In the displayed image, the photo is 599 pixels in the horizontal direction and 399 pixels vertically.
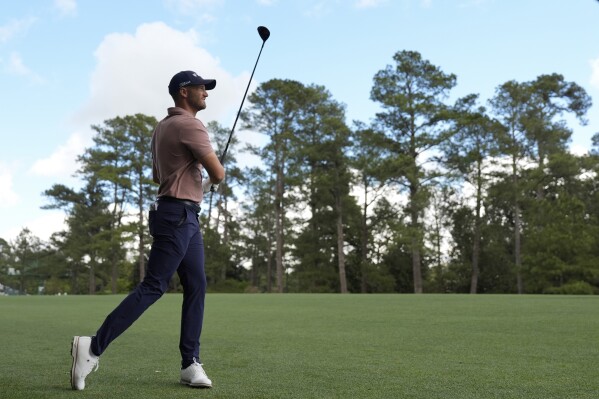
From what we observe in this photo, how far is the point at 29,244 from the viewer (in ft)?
223

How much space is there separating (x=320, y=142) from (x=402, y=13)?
2866 centimetres

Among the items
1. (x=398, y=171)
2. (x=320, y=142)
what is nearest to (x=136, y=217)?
(x=320, y=142)

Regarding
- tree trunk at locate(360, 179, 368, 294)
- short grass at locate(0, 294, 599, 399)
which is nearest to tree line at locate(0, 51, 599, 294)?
tree trunk at locate(360, 179, 368, 294)

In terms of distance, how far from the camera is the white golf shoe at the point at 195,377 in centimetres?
361

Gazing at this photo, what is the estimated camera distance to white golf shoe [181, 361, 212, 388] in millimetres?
3611

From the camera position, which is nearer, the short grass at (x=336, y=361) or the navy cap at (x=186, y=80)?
the short grass at (x=336, y=361)

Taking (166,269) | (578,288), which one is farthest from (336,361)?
(578,288)

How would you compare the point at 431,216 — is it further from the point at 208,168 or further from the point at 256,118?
the point at 208,168

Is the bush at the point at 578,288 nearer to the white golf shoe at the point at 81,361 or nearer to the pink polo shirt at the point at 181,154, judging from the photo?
the pink polo shirt at the point at 181,154

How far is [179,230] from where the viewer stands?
3.71m

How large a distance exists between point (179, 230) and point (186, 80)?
2.93 ft

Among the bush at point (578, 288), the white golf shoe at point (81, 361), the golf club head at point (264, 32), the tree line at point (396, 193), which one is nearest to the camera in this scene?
the white golf shoe at point (81, 361)

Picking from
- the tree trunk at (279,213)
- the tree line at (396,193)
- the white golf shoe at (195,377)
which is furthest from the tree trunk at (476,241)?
the white golf shoe at (195,377)

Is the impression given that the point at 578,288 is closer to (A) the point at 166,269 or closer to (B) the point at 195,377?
(B) the point at 195,377
